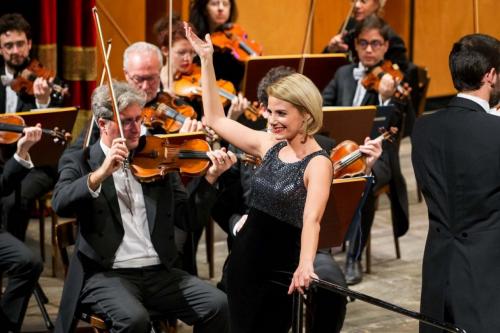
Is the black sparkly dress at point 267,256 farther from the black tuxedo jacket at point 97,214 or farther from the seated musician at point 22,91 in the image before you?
the seated musician at point 22,91

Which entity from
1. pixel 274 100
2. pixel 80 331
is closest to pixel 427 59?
pixel 80 331

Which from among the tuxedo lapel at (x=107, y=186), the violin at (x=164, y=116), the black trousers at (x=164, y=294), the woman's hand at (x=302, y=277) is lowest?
the black trousers at (x=164, y=294)

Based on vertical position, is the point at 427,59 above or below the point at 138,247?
above

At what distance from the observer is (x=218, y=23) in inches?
224

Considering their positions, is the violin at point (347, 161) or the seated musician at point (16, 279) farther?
the seated musician at point (16, 279)

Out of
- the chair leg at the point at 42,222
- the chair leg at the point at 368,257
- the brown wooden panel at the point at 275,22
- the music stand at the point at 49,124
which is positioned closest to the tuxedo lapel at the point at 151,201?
the music stand at the point at 49,124

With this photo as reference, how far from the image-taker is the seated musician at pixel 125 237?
3.67 metres

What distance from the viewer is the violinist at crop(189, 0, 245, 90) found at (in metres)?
5.64

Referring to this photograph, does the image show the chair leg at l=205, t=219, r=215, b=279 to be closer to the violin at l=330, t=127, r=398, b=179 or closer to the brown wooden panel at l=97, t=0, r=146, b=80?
the violin at l=330, t=127, r=398, b=179

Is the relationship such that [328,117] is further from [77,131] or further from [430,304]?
[77,131]

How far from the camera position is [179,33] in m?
5.19

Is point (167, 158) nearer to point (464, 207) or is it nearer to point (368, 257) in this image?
point (464, 207)

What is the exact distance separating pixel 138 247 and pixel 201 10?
2.24 meters

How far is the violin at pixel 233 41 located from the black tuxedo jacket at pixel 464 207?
2.79 m
